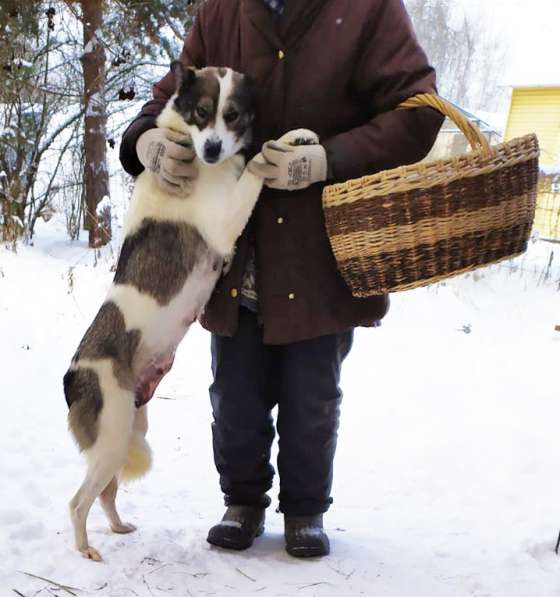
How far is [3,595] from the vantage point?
1.71 metres

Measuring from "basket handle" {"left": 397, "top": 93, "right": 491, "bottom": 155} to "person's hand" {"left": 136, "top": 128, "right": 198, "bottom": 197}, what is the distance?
698 millimetres

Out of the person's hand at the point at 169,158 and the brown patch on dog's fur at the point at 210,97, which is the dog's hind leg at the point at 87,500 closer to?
the person's hand at the point at 169,158

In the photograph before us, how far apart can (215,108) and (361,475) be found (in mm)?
1769

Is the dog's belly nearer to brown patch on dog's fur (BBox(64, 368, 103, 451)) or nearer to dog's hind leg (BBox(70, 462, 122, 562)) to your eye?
brown patch on dog's fur (BBox(64, 368, 103, 451))

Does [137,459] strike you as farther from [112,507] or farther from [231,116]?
[231,116]

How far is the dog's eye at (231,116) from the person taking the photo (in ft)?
6.20

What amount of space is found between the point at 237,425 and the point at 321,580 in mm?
561

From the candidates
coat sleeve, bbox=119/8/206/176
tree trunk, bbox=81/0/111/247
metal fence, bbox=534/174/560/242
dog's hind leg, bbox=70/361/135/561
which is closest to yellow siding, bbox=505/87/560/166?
metal fence, bbox=534/174/560/242

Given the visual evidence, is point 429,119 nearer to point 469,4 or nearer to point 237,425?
point 237,425

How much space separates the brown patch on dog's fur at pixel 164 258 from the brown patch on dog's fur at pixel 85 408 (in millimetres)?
335

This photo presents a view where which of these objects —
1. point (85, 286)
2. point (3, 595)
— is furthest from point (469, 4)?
point (3, 595)

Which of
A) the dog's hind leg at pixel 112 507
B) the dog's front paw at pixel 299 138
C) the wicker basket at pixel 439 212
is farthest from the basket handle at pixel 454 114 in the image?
the dog's hind leg at pixel 112 507

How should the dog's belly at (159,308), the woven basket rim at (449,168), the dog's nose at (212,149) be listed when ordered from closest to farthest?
the woven basket rim at (449,168) < the dog's nose at (212,149) < the dog's belly at (159,308)

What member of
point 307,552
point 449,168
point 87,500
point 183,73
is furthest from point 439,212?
point 87,500
